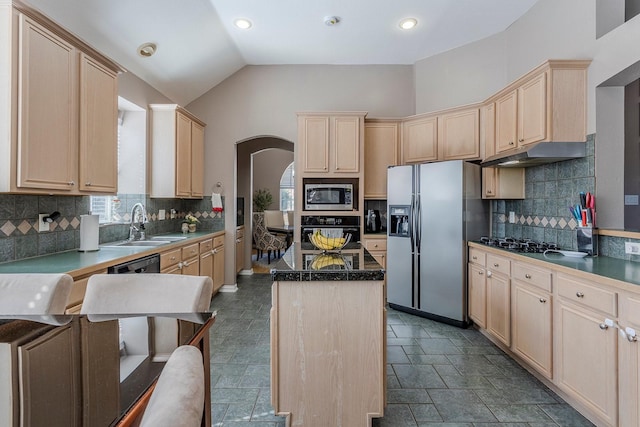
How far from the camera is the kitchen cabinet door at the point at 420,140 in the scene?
12.9ft

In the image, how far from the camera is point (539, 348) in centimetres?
212

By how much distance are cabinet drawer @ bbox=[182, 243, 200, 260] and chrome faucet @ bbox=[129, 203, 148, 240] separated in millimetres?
476

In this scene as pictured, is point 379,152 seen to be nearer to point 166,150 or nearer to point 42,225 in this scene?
point 166,150

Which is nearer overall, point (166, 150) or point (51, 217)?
point (51, 217)

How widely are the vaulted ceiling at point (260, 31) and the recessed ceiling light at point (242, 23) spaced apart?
54 millimetres

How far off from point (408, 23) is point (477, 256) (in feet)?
8.96

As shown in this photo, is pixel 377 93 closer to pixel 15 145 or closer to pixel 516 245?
pixel 516 245

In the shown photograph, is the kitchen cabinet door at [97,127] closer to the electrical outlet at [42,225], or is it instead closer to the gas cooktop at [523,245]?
the electrical outlet at [42,225]

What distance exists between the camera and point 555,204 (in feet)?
9.05

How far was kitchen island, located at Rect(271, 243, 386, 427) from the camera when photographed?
1652mm

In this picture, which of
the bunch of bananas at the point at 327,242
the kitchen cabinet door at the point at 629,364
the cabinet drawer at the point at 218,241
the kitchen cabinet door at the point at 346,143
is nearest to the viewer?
the kitchen cabinet door at the point at 629,364

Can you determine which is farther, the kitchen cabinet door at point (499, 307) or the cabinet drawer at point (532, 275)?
the kitchen cabinet door at point (499, 307)

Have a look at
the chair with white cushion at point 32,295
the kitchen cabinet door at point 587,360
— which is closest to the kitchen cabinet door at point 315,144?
the kitchen cabinet door at point 587,360

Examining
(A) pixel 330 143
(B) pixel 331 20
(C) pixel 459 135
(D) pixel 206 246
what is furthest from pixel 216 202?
(C) pixel 459 135
